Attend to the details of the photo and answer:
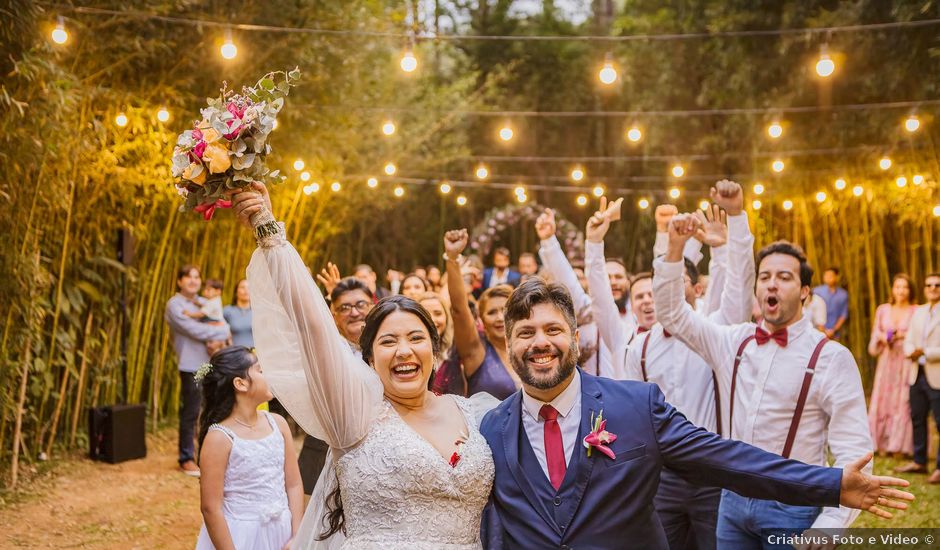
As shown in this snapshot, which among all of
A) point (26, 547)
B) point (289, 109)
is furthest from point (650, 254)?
point (26, 547)

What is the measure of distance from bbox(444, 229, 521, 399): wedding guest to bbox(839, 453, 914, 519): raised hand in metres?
1.94

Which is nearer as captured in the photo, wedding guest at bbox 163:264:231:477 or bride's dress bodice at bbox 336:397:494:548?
bride's dress bodice at bbox 336:397:494:548

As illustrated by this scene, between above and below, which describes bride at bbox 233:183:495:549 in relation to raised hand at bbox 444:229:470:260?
below

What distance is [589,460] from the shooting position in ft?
7.84

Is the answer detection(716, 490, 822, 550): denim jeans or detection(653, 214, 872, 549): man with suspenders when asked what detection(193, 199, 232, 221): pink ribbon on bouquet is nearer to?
detection(653, 214, 872, 549): man with suspenders

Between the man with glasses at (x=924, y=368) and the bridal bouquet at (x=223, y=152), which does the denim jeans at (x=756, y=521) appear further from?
the man with glasses at (x=924, y=368)

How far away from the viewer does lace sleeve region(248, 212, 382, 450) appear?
2.46m

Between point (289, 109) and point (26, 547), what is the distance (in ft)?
17.0

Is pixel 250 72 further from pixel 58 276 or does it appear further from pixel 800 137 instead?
pixel 800 137

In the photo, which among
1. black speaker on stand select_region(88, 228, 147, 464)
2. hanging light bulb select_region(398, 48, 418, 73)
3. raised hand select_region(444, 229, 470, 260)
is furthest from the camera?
black speaker on stand select_region(88, 228, 147, 464)

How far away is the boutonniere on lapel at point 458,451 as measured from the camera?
253 centimetres

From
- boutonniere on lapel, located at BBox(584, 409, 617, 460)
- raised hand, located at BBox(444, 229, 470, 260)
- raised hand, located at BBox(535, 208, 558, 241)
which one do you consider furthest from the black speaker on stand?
boutonniere on lapel, located at BBox(584, 409, 617, 460)

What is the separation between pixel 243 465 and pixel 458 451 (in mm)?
1287

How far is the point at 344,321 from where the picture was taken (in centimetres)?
423
